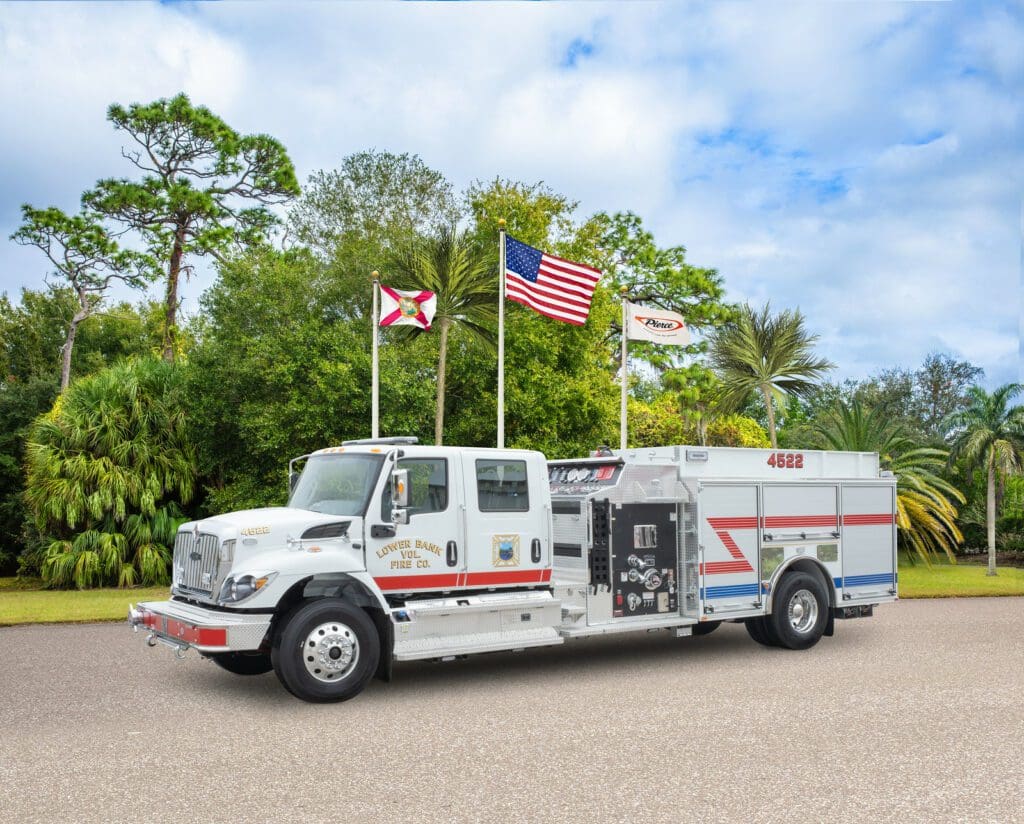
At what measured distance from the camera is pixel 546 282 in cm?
1864

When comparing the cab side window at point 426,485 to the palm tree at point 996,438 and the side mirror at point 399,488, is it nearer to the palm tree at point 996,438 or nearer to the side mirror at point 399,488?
the side mirror at point 399,488

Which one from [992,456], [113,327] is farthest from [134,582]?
[113,327]

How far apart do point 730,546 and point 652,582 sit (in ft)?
3.81

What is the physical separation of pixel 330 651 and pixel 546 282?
11086 millimetres

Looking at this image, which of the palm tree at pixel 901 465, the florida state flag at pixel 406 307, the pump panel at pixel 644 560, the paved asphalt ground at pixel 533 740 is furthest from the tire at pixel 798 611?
the palm tree at pixel 901 465

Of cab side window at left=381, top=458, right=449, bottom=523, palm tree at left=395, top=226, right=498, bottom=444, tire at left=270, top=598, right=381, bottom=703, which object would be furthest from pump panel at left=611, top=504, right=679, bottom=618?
palm tree at left=395, top=226, right=498, bottom=444

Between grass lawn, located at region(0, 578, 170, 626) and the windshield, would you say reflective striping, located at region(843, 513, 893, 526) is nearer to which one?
the windshield

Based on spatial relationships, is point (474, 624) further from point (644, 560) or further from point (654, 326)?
point (654, 326)

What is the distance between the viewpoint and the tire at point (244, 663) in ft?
33.0

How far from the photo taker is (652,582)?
11.1m

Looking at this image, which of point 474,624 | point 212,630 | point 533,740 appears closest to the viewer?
point 533,740

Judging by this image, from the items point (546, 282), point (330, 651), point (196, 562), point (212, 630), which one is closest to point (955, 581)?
point (546, 282)

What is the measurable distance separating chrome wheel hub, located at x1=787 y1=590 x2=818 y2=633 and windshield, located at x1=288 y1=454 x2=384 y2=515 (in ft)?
19.0

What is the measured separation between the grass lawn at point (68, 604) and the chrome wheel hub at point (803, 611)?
971cm
